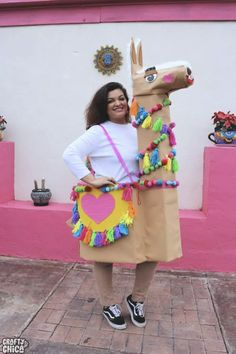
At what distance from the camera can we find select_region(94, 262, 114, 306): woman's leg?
267 cm

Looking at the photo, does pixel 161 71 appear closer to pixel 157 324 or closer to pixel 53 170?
pixel 157 324

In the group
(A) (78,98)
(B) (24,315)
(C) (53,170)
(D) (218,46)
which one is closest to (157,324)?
(B) (24,315)

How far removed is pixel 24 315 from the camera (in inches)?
112

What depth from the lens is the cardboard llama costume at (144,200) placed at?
2.41 m

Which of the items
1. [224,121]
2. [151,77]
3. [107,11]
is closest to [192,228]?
[224,121]

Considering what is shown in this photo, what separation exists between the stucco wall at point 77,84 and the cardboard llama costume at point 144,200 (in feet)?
4.94

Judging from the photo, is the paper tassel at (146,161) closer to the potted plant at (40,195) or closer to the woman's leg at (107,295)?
the woman's leg at (107,295)

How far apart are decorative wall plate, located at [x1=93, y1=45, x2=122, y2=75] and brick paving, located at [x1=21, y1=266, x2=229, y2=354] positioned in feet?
7.09

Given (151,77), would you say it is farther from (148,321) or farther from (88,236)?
(148,321)

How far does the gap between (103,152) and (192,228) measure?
160 cm

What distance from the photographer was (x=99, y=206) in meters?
2.51

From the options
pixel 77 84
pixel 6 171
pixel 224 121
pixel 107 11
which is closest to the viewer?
pixel 224 121

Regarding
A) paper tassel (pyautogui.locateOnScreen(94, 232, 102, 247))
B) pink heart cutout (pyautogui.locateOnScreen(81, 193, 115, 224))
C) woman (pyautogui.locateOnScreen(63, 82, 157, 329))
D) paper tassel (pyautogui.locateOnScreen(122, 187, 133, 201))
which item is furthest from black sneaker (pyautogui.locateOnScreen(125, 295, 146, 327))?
paper tassel (pyautogui.locateOnScreen(122, 187, 133, 201))

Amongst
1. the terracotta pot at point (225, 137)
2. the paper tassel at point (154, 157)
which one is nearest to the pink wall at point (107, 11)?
the terracotta pot at point (225, 137)
